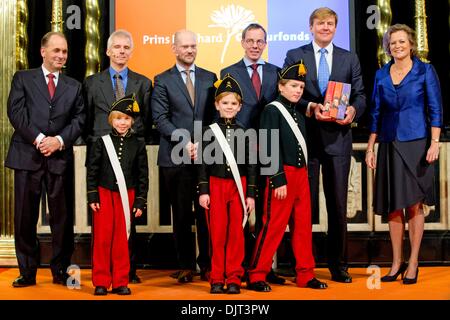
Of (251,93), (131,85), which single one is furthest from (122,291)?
(251,93)

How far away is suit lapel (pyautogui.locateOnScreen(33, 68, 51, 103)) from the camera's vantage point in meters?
4.85

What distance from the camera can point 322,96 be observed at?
16.0 ft

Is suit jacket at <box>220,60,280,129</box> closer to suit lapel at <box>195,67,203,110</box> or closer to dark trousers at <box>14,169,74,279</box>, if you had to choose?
suit lapel at <box>195,67,203,110</box>

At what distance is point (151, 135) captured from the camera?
230 inches

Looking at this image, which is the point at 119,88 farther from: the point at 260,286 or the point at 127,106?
the point at 260,286

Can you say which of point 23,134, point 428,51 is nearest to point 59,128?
point 23,134

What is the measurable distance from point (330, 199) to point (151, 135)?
158cm

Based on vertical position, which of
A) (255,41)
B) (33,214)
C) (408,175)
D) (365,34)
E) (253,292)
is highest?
(365,34)

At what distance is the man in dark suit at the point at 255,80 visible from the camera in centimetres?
477

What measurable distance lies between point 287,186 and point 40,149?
1505 mm

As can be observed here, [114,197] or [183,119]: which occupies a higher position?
[183,119]

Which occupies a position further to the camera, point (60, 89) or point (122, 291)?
point (60, 89)

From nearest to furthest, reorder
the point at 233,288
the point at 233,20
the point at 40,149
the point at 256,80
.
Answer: the point at 233,288, the point at 40,149, the point at 256,80, the point at 233,20

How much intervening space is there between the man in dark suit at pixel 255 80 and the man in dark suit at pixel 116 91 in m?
0.55
